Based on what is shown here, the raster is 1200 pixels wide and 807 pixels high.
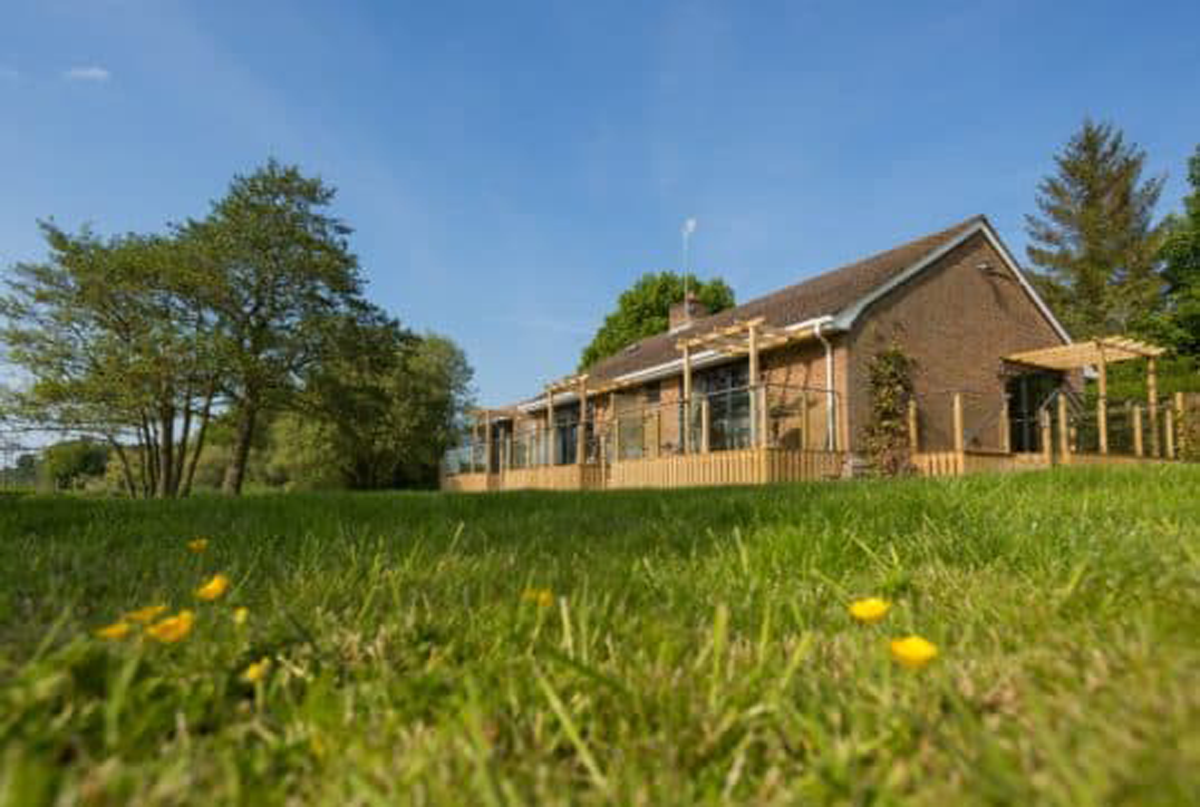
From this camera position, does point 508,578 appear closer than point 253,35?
Yes

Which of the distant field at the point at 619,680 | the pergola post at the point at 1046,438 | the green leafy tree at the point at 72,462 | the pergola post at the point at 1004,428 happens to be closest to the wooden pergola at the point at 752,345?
the pergola post at the point at 1046,438

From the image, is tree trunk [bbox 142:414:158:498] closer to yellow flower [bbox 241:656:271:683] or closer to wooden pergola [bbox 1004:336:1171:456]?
yellow flower [bbox 241:656:271:683]

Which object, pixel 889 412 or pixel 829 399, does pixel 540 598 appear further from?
pixel 889 412

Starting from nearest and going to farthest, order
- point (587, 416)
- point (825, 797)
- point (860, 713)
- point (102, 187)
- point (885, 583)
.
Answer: point (825, 797)
point (860, 713)
point (885, 583)
point (102, 187)
point (587, 416)

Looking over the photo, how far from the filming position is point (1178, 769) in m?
0.57

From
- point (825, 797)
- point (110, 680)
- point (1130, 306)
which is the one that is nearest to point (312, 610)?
point (110, 680)

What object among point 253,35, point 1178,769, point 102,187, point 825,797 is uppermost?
point 253,35

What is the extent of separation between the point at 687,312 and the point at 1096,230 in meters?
23.8

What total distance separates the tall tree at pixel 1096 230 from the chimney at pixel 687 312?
19326 millimetres

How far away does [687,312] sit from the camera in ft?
75.9

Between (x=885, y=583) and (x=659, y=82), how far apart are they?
1681 centimetres

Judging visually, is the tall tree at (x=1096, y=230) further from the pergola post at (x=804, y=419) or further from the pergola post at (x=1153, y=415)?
the pergola post at (x=804, y=419)

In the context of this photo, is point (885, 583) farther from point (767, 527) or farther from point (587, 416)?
point (587, 416)

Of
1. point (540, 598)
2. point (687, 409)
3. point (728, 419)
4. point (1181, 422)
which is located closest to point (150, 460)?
point (687, 409)
